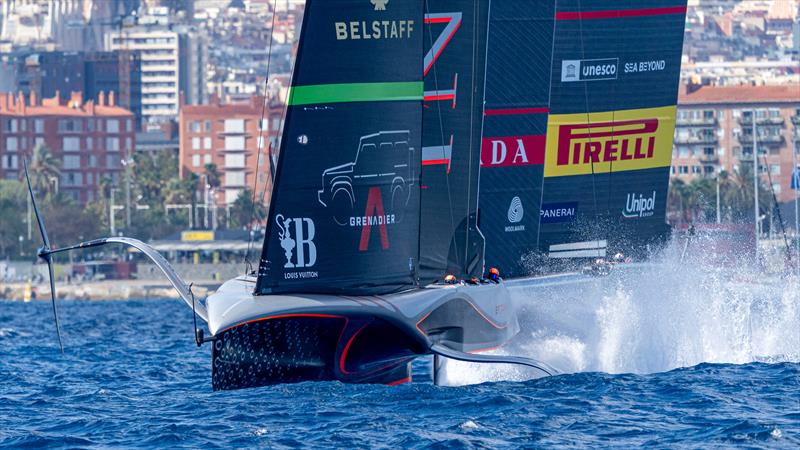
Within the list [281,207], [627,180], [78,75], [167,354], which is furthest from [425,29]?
[78,75]

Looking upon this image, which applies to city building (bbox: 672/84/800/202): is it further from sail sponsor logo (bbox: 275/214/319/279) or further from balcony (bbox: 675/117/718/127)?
sail sponsor logo (bbox: 275/214/319/279)

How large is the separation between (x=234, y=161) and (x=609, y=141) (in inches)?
4469

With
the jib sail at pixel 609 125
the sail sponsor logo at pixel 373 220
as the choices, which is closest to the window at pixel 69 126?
the jib sail at pixel 609 125

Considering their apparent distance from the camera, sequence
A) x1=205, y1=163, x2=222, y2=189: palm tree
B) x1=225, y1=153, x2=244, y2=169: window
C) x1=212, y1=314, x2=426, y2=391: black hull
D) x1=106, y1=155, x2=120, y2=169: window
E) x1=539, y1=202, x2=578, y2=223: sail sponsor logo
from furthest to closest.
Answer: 1. x1=106, y1=155, x2=120, y2=169: window
2. x1=225, y1=153, x2=244, y2=169: window
3. x1=205, y1=163, x2=222, y2=189: palm tree
4. x1=539, y1=202, x2=578, y2=223: sail sponsor logo
5. x1=212, y1=314, x2=426, y2=391: black hull

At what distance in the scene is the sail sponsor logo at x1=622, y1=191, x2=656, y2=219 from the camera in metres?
29.7

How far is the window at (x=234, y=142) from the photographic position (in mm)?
141375

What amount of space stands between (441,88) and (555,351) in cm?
427

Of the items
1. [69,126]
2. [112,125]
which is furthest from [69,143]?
[112,125]

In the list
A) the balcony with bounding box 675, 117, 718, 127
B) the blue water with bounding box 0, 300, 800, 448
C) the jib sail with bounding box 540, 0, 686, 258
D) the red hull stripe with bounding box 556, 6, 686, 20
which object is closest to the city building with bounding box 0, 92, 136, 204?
the balcony with bounding box 675, 117, 718, 127

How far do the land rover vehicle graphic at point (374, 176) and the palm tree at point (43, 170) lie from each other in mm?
103614

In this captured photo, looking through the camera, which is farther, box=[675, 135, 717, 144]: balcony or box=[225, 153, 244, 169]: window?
box=[225, 153, 244, 169]: window

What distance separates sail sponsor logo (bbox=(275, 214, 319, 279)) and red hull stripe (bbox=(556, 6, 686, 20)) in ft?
31.4

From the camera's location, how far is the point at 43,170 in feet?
413

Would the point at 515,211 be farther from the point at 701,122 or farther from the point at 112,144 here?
the point at 112,144
